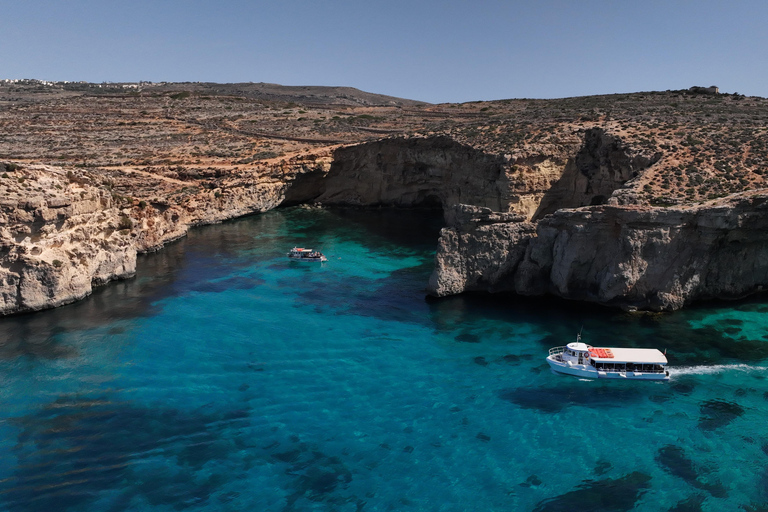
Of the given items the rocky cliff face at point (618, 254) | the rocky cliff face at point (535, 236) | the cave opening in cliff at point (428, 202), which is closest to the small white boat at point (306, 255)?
the rocky cliff face at point (535, 236)

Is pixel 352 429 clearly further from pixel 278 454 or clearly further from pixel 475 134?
pixel 475 134

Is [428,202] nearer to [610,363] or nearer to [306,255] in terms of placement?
[306,255]

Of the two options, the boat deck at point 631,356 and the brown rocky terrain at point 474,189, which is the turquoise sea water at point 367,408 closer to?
the boat deck at point 631,356

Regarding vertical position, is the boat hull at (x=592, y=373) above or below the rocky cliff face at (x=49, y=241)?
below

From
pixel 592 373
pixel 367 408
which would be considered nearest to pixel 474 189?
pixel 592 373

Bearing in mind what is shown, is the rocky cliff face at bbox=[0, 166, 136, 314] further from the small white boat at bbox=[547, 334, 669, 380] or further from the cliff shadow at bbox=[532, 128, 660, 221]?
→ the cliff shadow at bbox=[532, 128, 660, 221]

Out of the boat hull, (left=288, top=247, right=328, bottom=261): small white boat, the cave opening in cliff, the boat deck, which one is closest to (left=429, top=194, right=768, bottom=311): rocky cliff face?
the boat deck
